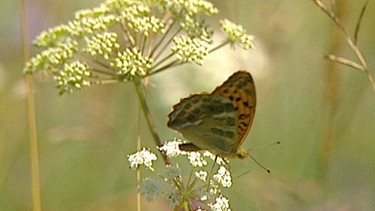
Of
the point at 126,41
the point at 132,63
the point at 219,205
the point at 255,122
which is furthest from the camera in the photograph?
the point at 255,122

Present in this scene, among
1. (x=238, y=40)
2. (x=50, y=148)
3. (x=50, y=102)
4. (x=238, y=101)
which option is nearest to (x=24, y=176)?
(x=50, y=148)

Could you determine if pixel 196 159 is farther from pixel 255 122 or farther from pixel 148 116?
pixel 255 122

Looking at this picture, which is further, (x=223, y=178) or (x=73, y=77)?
(x=73, y=77)

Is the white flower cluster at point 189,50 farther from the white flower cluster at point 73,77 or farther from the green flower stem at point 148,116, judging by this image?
the white flower cluster at point 73,77

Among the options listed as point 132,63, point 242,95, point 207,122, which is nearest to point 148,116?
point 132,63

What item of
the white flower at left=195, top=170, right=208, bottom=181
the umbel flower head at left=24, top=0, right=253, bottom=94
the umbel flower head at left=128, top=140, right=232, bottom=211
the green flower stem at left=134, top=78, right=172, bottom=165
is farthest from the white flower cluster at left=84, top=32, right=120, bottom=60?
the white flower at left=195, top=170, right=208, bottom=181

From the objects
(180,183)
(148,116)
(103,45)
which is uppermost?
(103,45)
